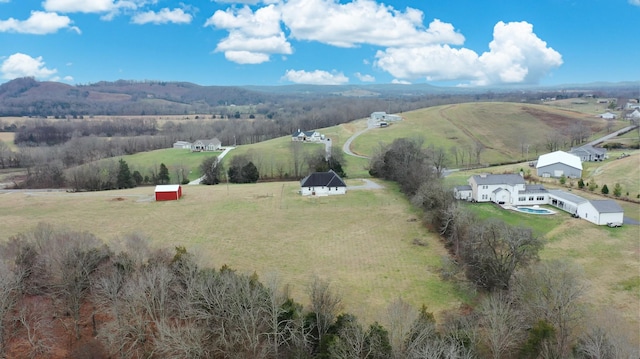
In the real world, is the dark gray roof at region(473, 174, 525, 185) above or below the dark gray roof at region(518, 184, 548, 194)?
above

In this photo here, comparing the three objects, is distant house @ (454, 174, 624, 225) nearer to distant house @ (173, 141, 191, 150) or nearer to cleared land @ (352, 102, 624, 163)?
cleared land @ (352, 102, 624, 163)

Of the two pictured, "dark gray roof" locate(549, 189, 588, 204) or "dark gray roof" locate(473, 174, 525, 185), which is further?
"dark gray roof" locate(473, 174, 525, 185)

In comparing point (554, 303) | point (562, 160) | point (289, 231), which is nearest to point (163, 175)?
point (289, 231)

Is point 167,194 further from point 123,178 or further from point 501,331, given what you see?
point 501,331

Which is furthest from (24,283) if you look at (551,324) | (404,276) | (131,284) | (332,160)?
(332,160)

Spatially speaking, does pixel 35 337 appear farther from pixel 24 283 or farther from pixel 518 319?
pixel 518 319

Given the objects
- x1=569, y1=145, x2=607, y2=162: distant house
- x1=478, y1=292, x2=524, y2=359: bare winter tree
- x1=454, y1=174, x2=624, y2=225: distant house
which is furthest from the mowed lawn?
x1=569, y1=145, x2=607, y2=162: distant house
